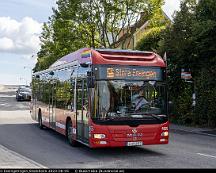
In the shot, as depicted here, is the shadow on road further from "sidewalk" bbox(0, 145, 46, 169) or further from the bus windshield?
the bus windshield

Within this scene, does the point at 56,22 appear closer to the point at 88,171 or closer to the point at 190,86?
the point at 190,86

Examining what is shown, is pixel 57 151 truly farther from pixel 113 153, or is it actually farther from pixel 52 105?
pixel 52 105

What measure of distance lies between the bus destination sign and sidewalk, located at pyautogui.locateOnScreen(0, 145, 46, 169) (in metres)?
3.01

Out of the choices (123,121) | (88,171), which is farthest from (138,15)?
(88,171)

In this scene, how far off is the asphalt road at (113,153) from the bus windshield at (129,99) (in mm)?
1212

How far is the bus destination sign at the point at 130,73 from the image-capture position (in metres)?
12.2

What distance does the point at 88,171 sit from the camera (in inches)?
334

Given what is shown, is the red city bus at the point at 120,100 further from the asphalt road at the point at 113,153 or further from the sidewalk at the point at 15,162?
the sidewalk at the point at 15,162

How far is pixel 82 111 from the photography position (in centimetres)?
1291

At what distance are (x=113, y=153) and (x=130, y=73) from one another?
2.44 metres

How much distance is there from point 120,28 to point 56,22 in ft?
21.5

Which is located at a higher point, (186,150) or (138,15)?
(138,15)

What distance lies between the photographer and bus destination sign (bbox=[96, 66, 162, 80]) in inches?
481

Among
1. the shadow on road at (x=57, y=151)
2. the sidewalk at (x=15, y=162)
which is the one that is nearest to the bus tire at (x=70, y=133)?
the shadow on road at (x=57, y=151)
